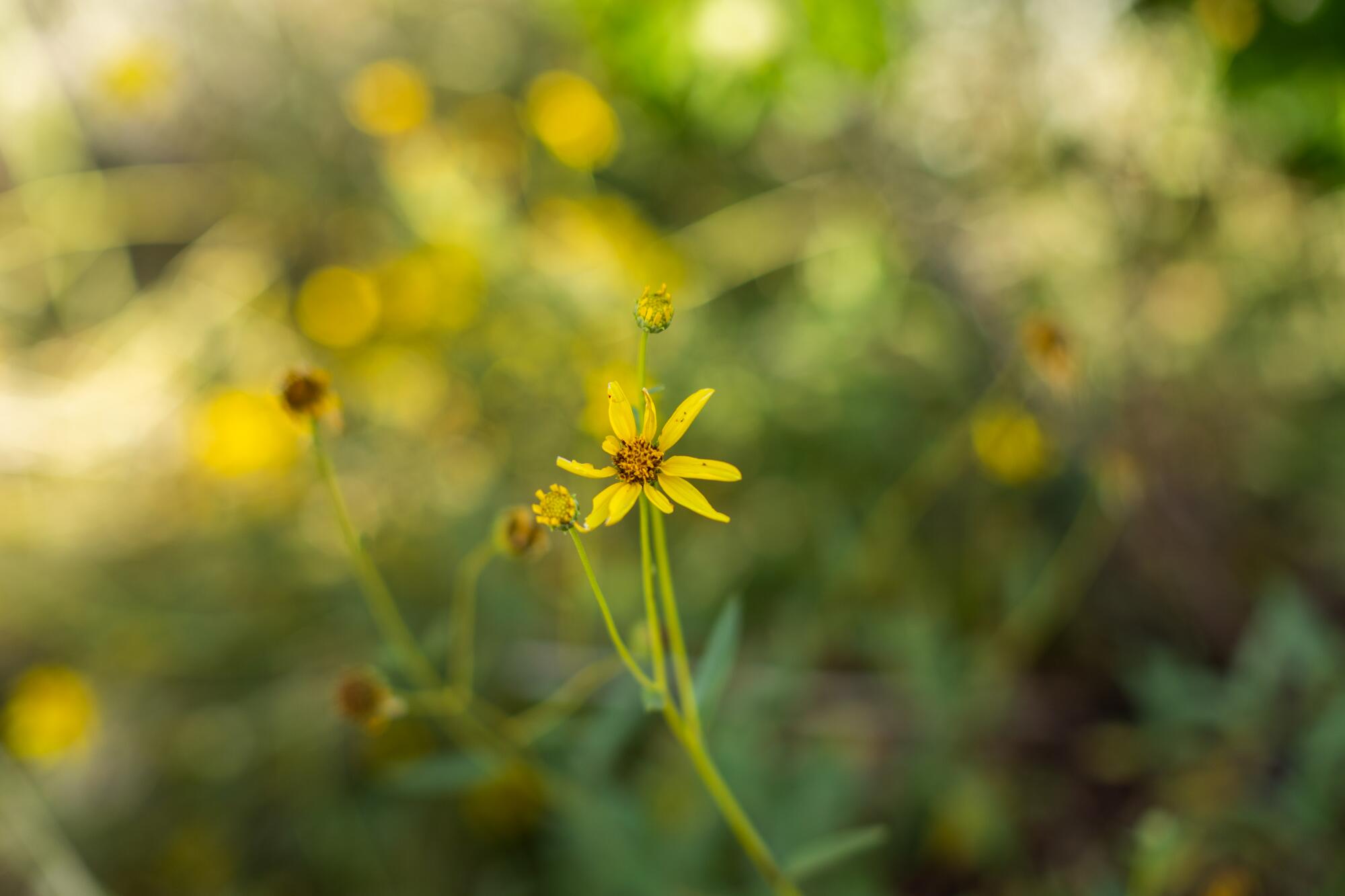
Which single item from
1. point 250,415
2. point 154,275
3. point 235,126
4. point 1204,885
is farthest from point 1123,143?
point 154,275

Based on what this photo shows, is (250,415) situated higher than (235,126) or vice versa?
(235,126)

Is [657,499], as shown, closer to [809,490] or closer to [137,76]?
[809,490]

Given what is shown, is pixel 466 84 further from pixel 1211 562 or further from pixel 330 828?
pixel 1211 562

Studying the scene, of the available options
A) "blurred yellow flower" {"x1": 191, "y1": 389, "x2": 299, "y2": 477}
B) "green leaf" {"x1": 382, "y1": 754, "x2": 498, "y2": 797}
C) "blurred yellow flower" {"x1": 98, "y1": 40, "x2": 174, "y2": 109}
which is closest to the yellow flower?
"green leaf" {"x1": 382, "y1": 754, "x2": 498, "y2": 797}

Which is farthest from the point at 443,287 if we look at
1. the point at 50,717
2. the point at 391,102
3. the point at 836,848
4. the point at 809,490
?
the point at 836,848

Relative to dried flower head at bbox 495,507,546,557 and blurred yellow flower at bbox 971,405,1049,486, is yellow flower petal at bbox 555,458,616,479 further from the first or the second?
blurred yellow flower at bbox 971,405,1049,486
